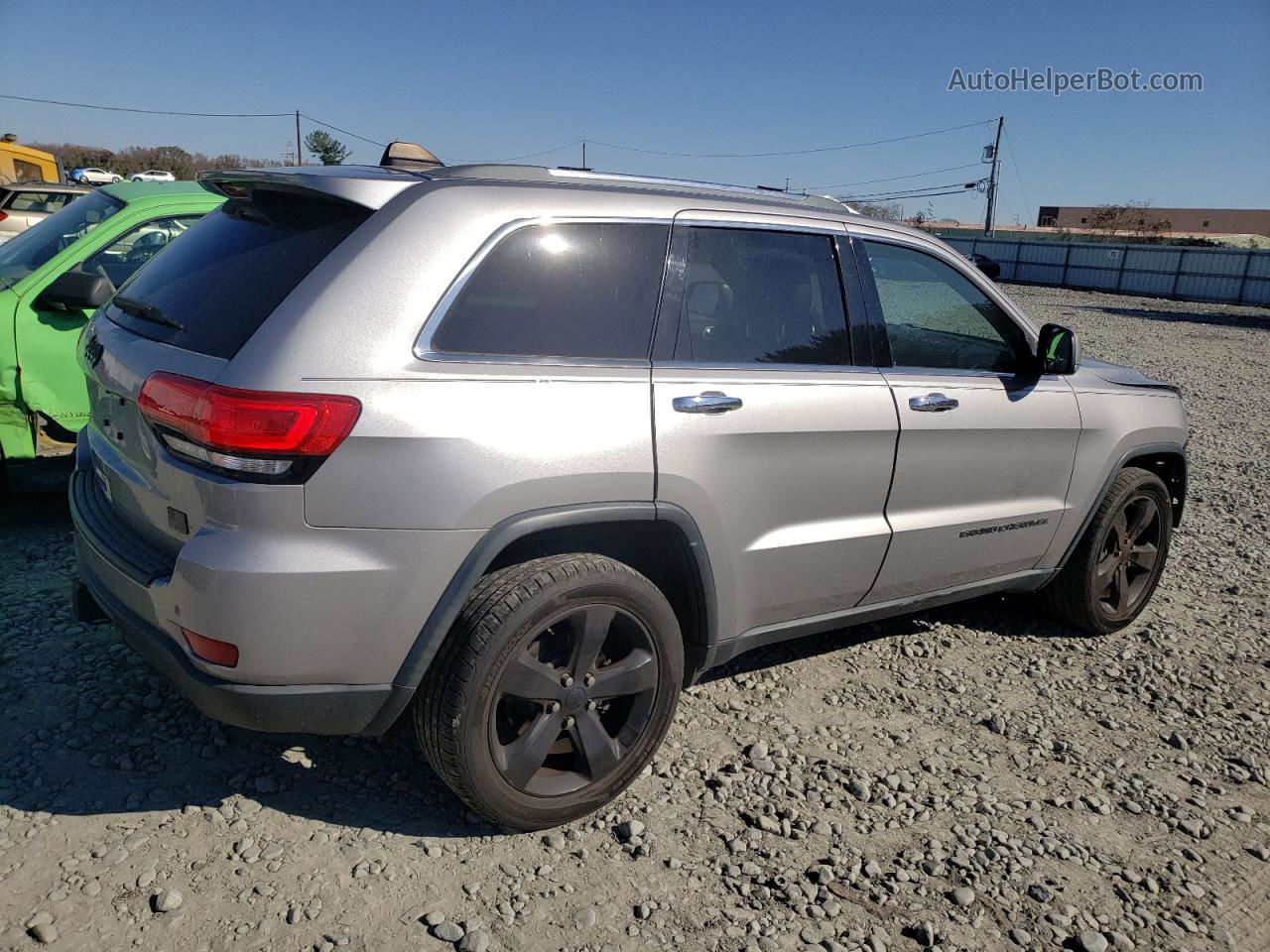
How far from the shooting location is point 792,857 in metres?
2.88

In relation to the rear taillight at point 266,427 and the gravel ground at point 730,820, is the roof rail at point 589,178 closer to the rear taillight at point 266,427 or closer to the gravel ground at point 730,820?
the rear taillight at point 266,427

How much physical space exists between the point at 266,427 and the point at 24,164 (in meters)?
27.0

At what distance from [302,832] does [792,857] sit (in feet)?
4.70

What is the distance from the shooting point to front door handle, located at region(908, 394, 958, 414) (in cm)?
351

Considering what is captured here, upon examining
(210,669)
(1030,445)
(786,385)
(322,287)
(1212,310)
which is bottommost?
(1212,310)

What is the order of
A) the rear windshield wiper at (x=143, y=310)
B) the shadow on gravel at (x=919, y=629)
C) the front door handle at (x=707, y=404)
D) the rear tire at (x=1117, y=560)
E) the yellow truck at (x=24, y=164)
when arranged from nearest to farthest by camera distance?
1. the rear windshield wiper at (x=143, y=310)
2. the front door handle at (x=707, y=404)
3. the shadow on gravel at (x=919, y=629)
4. the rear tire at (x=1117, y=560)
5. the yellow truck at (x=24, y=164)

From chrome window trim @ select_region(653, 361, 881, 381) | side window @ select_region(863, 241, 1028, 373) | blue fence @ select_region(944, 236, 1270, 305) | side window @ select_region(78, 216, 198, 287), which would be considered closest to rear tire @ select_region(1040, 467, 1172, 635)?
side window @ select_region(863, 241, 1028, 373)

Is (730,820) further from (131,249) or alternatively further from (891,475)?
(131,249)

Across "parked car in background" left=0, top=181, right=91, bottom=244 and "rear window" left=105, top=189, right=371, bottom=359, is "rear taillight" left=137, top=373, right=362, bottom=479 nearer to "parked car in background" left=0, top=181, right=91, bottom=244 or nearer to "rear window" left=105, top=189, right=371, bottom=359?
"rear window" left=105, top=189, right=371, bottom=359

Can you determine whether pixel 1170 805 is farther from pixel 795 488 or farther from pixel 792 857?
pixel 795 488

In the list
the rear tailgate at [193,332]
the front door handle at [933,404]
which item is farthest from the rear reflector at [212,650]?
the front door handle at [933,404]

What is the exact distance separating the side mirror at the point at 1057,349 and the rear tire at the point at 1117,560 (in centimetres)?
82

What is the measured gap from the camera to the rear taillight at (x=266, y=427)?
2.32 metres

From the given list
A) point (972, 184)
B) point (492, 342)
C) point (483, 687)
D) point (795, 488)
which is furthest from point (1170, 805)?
point (972, 184)
